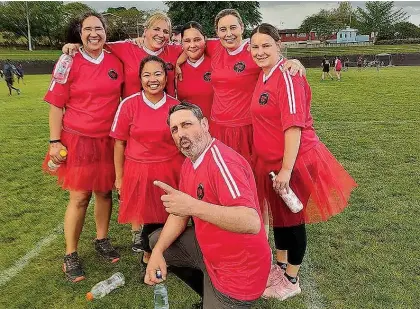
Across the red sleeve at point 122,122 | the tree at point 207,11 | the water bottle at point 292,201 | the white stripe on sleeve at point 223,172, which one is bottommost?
the water bottle at point 292,201

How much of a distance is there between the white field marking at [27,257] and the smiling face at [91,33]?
2180 millimetres

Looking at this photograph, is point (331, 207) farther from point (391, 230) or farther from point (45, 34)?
point (45, 34)

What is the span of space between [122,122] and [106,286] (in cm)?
140

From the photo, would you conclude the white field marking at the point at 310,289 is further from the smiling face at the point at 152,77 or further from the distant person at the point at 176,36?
the distant person at the point at 176,36

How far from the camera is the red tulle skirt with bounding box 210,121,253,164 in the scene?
370 centimetres

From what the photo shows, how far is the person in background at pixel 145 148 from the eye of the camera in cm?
341

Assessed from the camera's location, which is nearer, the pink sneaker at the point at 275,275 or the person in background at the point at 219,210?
the person in background at the point at 219,210

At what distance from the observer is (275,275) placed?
12.1 feet

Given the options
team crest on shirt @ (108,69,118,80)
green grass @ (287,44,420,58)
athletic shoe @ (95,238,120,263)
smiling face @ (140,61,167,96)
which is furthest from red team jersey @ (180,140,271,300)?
green grass @ (287,44,420,58)

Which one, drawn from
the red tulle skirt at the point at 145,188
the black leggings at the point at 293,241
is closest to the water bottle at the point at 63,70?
the red tulle skirt at the point at 145,188

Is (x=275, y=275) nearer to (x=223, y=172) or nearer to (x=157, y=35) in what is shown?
(x=223, y=172)

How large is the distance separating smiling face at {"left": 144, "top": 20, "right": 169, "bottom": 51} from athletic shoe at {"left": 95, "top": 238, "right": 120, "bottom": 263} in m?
1.96

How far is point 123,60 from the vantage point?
3.85 meters

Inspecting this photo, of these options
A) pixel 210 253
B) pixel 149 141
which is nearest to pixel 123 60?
pixel 149 141
